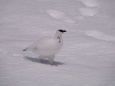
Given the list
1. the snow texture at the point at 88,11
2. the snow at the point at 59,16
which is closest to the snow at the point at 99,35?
the snow at the point at 59,16

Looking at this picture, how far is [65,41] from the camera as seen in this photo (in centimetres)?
904

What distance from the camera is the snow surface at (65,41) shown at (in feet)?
18.6

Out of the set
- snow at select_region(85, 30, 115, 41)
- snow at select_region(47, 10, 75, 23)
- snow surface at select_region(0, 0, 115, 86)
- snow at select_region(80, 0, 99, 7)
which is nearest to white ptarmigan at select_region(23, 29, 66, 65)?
snow surface at select_region(0, 0, 115, 86)

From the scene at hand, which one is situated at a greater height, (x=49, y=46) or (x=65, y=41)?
(x=49, y=46)

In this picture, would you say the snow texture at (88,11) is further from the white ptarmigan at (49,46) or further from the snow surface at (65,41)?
the white ptarmigan at (49,46)

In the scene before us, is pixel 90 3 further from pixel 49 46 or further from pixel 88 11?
pixel 49 46

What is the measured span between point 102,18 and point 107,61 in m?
4.43

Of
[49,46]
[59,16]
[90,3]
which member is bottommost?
[59,16]

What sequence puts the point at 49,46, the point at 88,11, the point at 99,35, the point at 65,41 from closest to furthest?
the point at 49,46 → the point at 65,41 → the point at 99,35 → the point at 88,11

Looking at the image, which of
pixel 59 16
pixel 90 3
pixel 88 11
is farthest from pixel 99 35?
pixel 90 3

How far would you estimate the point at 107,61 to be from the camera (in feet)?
24.3

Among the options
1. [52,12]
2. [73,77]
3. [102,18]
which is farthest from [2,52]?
[102,18]

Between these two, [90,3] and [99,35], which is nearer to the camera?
[99,35]

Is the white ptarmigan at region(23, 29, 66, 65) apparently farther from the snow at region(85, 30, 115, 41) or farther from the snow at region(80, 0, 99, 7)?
the snow at region(80, 0, 99, 7)
